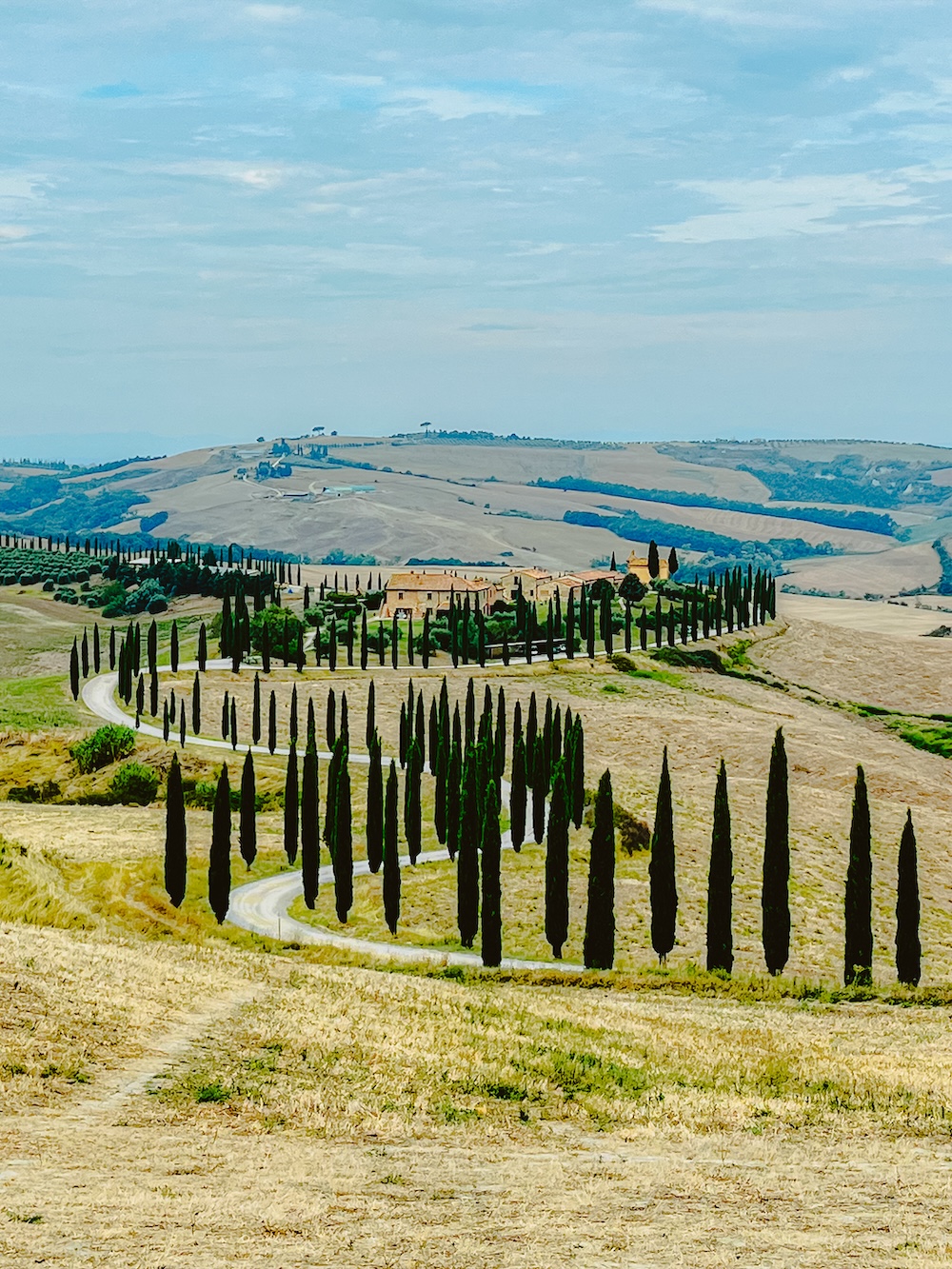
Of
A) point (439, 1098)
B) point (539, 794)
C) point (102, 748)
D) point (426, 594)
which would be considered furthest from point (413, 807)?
point (426, 594)

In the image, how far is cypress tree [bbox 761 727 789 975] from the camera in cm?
5594

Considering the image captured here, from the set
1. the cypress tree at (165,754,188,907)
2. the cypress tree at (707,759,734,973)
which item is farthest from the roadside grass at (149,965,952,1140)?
the cypress tree at (165,754,188,907)

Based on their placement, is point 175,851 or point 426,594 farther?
point 426,594

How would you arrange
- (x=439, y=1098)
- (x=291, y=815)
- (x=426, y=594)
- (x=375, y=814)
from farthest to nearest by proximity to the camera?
(x=426, y=594), (x=291, y=815), (x=375, y=814), (x=439, y=1098)

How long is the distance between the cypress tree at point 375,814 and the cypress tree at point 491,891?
13.8 m

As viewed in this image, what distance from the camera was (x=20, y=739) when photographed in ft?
356

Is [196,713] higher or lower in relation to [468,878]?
lower

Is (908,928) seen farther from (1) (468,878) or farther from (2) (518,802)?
(2) (518,802)

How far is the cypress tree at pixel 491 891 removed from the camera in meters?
54.9

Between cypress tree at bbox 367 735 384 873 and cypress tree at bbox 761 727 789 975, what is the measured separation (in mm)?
23082

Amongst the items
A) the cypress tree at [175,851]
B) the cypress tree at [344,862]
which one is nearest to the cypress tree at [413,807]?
the cypress tree at [344,862]

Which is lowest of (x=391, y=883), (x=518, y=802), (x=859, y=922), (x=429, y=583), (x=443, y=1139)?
(x=391, y=883)

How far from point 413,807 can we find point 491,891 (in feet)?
66.5

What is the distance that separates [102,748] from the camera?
329ft
